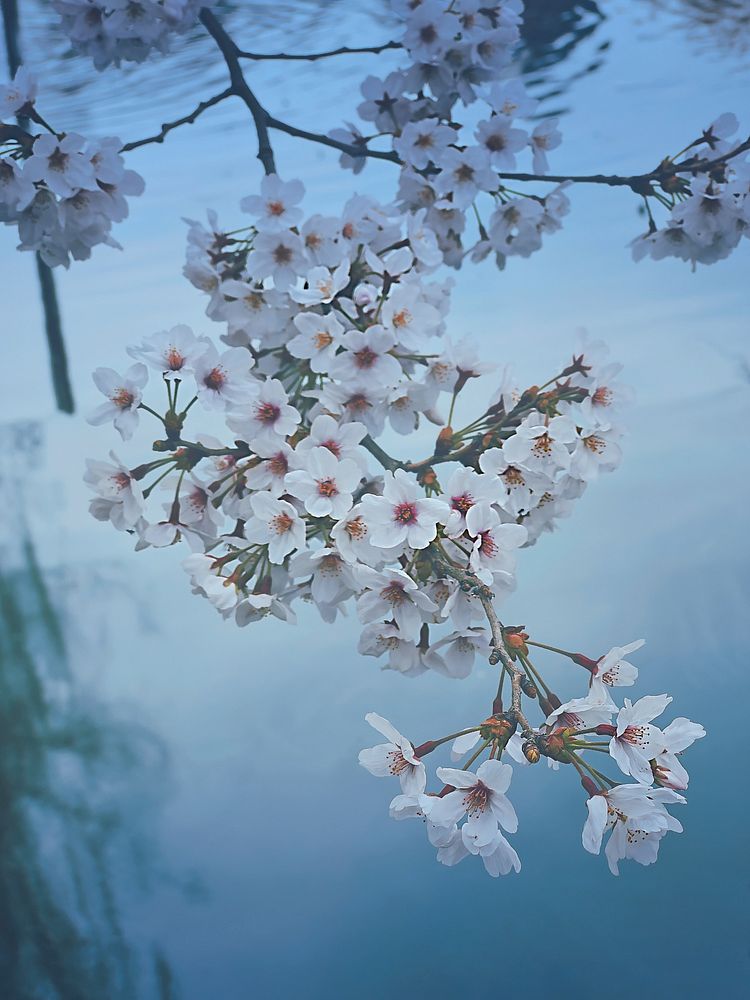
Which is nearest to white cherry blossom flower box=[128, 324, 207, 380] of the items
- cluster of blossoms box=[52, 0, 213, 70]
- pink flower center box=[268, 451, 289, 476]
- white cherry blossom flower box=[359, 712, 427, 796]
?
pink flower center box=[268, 451, 289, 476]

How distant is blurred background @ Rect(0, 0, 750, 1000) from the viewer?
1359 mm

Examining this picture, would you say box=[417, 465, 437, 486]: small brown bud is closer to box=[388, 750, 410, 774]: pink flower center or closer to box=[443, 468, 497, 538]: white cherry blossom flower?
box=[443, 468, 497, 538]: white cherry blossom flower

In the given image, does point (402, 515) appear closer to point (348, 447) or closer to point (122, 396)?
point (348, 447)

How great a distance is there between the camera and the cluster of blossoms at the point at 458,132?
1187 millimetres

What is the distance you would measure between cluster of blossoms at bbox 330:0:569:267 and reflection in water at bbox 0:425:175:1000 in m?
0.72

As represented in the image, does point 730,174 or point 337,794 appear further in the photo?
point 337,794

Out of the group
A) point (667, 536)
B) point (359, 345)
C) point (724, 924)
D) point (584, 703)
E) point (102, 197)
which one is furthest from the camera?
point (667, 536)

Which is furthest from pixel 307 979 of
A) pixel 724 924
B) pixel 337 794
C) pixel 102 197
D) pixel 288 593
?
pixel 102 197

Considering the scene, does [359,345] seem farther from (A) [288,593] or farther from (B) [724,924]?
(B) [724,924]

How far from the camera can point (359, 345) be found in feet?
2.89

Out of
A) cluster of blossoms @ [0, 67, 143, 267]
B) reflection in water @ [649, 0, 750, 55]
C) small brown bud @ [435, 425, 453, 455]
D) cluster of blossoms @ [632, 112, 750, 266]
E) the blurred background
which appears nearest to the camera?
small brown bud @ [435, 425, 453, 455]

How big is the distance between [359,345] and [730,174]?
568mm

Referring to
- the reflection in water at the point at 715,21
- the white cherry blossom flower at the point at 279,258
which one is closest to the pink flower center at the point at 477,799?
the white cherry blossom flower at the point at 279,258

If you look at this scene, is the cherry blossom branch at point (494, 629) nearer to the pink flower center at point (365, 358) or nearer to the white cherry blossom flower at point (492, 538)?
the white cherry blossom flower at point (492, 538)
